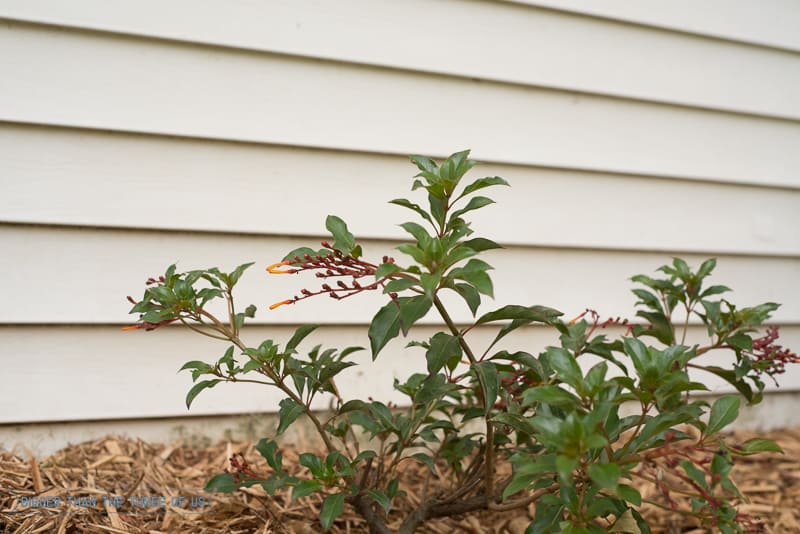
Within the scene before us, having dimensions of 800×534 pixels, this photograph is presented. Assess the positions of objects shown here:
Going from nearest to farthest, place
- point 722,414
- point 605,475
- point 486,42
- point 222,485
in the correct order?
point 605,475
point 722,414
point 222,485
point 486,42

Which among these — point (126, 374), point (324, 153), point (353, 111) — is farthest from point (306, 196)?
point (126, 374)

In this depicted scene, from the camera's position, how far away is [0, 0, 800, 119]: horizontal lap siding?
5.59 ft

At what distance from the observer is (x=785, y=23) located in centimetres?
232

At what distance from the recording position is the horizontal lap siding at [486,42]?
171 centimetres

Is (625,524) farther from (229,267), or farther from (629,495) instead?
(229,267)

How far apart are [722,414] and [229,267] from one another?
1245 mm

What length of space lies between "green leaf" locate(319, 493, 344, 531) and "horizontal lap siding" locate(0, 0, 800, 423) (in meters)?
0.72

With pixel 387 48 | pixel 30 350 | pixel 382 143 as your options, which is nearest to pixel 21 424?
pixel 30 350

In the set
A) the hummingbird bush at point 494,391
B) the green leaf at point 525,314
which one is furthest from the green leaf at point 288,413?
the green leaf at point 525,314

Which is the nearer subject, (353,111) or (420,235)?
(420,235)

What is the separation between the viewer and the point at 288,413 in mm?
1299

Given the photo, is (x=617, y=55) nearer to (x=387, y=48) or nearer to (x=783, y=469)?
(x=387, y=48)

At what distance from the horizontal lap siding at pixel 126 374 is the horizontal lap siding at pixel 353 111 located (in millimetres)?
538

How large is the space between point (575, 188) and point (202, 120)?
113 centimetres
